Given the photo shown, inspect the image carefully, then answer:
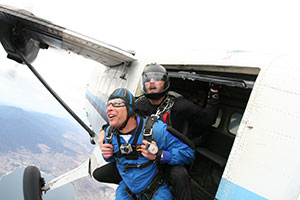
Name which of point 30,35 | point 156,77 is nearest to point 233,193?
point 156,77

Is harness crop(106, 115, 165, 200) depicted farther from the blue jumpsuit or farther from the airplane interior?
the airplane interior

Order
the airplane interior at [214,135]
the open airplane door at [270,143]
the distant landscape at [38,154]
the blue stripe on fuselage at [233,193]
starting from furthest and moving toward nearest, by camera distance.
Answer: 1. the distant landscape at [38,154]
2. the airplane interior at [214,135]
3. the blue stripe on fuselage at [233,193]
4. the open airplane door at [270,143]

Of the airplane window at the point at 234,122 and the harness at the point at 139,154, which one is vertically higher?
the airplane window at the point at 234,122

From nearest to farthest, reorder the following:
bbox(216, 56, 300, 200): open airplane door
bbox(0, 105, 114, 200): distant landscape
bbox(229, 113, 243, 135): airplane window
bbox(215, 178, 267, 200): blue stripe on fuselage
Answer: bbox(216, 56, 300, 200): open airplane door < bbox(215, 178, 267, 200): blue stripe on fuselage < bbox(229, 113, 243, 135): airplane window < bbox(0, 105, 114, 200): distant landscape

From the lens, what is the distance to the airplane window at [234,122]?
193 inches

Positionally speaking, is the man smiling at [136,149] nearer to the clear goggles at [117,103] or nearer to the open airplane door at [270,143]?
the clear goggles at [117,103]

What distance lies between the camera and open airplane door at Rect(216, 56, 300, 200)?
2076mm

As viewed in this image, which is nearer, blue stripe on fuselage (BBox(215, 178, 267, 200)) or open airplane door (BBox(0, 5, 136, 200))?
blue stripe on fuselage (BBox(215, 178, 267, 200))

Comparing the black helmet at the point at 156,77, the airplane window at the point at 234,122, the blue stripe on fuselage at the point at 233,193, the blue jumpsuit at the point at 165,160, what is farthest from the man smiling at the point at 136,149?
the airplane window at the point at 234,122

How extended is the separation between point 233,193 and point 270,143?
0.73 meters

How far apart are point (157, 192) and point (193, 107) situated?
1384mm

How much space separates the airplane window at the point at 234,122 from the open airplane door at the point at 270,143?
2540 mm

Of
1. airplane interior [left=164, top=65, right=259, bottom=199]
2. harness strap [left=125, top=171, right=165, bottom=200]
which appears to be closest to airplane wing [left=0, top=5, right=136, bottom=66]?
airplane interior [left=164, top=65, right=259, bottom=199]

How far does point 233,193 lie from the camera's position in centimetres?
235
